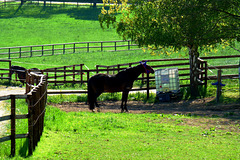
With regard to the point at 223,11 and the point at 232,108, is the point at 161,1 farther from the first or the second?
the point at 232,108

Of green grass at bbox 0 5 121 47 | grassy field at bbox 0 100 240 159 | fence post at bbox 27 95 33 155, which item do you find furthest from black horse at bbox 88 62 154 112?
green grass at bbox 0 5 121 47

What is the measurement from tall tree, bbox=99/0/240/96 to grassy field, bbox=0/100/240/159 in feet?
14.8

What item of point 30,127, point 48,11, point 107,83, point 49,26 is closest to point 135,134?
point 30,127

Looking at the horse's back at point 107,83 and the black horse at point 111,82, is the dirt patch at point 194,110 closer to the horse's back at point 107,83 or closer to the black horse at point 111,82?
the black horse at point 111,82

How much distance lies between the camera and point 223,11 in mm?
17031

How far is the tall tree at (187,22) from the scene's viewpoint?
17.1 meters

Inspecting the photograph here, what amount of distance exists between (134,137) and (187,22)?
8.02m

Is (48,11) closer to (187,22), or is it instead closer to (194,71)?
(194,71)

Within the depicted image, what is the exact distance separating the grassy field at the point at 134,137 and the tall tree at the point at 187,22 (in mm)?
4524

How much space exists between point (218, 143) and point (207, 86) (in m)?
11.1

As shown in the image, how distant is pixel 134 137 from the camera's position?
1109cm

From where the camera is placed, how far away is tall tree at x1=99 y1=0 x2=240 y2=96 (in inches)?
675

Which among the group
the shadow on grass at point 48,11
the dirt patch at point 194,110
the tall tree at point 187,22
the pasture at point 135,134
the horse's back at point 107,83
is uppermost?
the shadow on grass at point 48,11

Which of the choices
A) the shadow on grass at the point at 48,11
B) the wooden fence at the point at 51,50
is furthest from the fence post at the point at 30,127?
the shadow on grass at the point at 48,11
